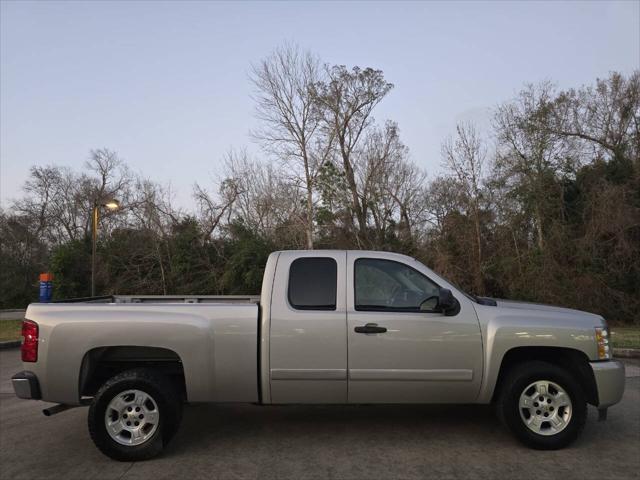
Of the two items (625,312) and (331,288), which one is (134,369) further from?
(625,312)

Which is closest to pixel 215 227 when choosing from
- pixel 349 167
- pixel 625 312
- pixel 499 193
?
pixel 349 167

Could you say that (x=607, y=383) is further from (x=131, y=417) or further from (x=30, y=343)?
(x=30, y=343)

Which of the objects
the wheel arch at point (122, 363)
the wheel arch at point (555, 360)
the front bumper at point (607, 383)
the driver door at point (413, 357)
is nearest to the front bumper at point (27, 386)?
the wheel arch at point (122, 363)

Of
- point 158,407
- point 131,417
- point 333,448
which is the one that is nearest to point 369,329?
point 333,448

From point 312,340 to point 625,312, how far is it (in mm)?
16702

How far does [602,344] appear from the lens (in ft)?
14.9

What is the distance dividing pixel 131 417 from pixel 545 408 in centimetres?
380

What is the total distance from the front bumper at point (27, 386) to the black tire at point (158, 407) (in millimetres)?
551

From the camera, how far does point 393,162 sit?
28.9 m

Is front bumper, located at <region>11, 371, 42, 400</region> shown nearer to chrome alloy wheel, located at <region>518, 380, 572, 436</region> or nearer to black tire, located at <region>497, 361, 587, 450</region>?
black tire, located at <region>497, 361, 587, 450</region>

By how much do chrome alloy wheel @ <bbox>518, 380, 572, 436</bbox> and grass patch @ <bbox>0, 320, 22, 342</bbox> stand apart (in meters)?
13.3

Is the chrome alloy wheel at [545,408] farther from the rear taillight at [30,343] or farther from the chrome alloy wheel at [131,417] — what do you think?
the rear taillight at [30,343]

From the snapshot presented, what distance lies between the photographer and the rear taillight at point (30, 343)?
4.41 m

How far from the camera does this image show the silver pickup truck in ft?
14.4
